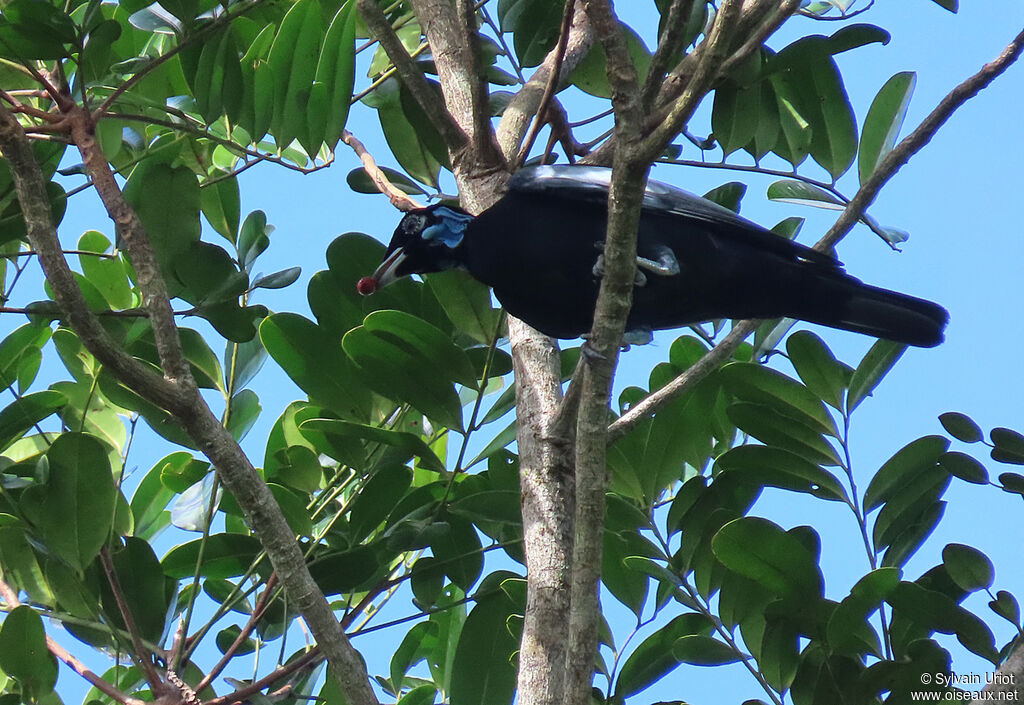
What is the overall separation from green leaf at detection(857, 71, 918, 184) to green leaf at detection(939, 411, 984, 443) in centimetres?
91

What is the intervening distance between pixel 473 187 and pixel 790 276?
3.59 feet

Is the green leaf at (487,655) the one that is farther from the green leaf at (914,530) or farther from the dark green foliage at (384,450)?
the green leaf at (914,530)

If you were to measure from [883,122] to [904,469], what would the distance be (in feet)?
3.75

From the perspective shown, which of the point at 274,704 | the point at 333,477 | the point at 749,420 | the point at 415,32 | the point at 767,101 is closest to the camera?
the point at 274,704

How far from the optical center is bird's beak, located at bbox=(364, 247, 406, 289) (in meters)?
3.47

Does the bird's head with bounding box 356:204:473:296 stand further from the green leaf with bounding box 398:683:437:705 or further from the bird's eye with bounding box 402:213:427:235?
the green leaf with bounding box 398:683:437:705

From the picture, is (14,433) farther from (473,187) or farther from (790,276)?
(790,276)

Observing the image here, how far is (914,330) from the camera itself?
11.6ft

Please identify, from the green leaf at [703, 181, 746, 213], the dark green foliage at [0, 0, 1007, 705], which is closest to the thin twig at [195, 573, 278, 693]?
the dark green foliage at [0, 0, 1007, 705]

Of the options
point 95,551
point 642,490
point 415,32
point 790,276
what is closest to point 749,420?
point 642,490

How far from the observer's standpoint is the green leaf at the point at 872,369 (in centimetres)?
319

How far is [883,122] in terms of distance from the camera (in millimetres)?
3496

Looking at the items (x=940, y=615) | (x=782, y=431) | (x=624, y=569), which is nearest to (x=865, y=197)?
(x=782, y=431)

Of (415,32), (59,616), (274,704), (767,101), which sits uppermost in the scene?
(415,32)
